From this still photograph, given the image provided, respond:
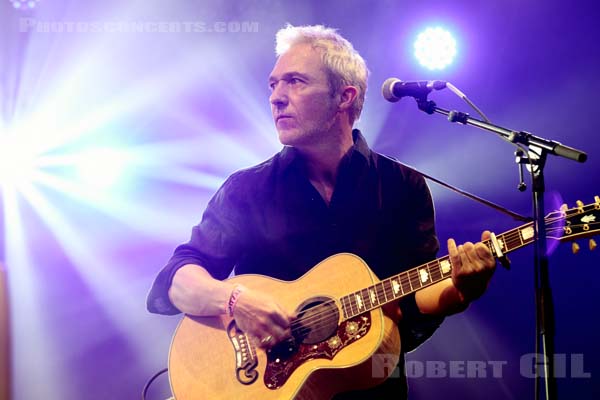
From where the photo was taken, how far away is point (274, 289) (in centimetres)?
293

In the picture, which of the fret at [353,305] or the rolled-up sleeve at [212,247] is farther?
the rolled-up sleeve at [212,247]

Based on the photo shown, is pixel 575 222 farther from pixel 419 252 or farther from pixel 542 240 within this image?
pixel 419 252

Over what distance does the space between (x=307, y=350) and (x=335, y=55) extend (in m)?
1.57

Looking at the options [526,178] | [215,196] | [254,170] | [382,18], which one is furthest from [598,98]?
[215,196]

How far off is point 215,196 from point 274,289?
85 cm

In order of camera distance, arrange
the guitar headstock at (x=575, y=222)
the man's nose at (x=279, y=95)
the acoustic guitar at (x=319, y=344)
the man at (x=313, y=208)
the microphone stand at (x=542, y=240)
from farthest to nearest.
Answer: the man's nose at (x=279, y=95)
the man at (x=313, y=208)
the acoustic guitar at (x=319, y=344)
the guitar headstock at (x=575, y=222)
the microphone stand at (x=542, y=240)

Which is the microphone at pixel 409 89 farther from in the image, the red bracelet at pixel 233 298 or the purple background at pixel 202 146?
the red bracelet at pixel 233 298

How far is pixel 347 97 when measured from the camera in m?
3.44

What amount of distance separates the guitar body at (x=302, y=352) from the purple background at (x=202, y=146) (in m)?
0.69

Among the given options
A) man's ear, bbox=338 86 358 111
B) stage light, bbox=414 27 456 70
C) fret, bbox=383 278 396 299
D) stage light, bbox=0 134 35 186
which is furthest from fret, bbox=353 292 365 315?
stage light, bbox=0 134 35 186

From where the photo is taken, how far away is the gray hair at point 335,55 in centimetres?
340

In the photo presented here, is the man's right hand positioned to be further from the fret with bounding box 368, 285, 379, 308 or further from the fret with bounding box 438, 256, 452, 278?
the fret with bounding box 438, 256, 452, 278

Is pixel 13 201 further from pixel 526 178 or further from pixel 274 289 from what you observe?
pixel 526 178

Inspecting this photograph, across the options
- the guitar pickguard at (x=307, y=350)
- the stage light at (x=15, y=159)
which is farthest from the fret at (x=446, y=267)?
the stage light at (x=15, y=159)
